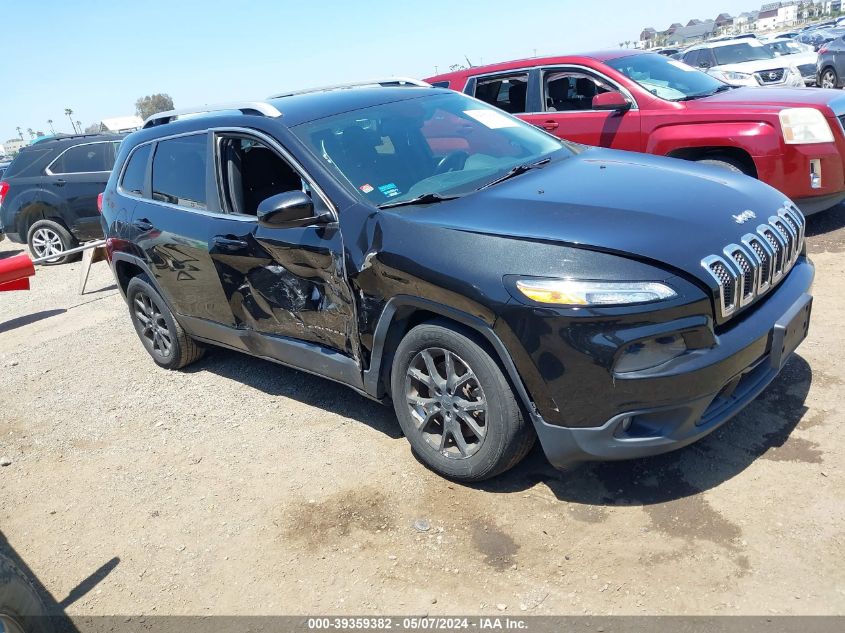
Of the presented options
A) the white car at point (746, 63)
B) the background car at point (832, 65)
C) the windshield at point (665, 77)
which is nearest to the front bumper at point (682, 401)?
the windshield at point (665, 77)

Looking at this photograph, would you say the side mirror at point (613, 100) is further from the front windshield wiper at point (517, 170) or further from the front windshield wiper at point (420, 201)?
the front windshield wiper at point (420, 201)

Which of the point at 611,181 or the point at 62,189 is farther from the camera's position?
the point at 62,189

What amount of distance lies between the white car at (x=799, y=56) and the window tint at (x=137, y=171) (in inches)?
586

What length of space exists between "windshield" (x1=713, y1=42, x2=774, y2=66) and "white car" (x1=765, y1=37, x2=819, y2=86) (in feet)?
1.46

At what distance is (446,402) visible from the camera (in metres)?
3.26

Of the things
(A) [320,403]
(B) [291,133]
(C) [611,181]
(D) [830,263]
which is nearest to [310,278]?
(B) [291,133]

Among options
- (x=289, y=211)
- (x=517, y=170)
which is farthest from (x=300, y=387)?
(x=517, y=170)

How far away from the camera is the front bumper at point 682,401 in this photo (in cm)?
272

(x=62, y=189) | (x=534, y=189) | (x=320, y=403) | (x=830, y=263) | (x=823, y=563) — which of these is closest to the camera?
(x=823, y=563)

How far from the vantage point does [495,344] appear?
115 inches

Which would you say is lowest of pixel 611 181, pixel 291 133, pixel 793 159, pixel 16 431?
pixel 16 431

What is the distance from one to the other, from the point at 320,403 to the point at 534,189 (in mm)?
2038

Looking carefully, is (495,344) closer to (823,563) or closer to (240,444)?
(823,563)

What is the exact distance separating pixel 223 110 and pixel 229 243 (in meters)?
→ 0.90
